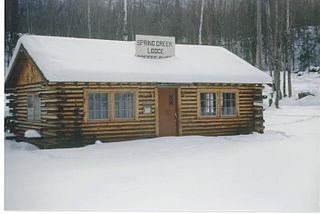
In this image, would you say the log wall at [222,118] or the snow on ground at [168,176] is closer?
the snow on ground at [168,176]

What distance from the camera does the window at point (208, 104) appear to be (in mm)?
13359

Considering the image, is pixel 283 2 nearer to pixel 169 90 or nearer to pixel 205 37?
pixel 169 90

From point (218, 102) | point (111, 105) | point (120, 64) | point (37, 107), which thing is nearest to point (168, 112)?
point (218, 102)

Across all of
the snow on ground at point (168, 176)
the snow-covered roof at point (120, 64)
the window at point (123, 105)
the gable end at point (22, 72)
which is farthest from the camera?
the gable end at point (22, 72)

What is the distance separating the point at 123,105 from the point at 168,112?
148 centimetres

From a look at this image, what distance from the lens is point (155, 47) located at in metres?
13.1

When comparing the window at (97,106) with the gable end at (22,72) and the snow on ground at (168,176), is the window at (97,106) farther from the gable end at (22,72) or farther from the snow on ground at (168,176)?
the gable end at (22,72)

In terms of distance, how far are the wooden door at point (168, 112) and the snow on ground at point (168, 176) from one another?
121 cm

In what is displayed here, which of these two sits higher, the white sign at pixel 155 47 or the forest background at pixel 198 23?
the forest background at pixel 198 23

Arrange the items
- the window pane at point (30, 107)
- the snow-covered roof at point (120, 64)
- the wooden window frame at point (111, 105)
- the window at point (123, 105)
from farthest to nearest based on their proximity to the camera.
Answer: the window pane at point (30, 107)
the window at point (123, 105)
the wooden window frame at point (111, 105)
the snow-covered roof at point (120, 64)

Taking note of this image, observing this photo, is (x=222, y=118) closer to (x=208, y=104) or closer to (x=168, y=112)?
(x=208, y=104)

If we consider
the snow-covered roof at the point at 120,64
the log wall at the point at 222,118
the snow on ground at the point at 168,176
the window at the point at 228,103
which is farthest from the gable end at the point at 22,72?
the window at the point at 228,103

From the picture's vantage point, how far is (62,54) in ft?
39.7

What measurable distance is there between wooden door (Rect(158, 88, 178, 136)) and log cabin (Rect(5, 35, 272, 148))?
30 mm
